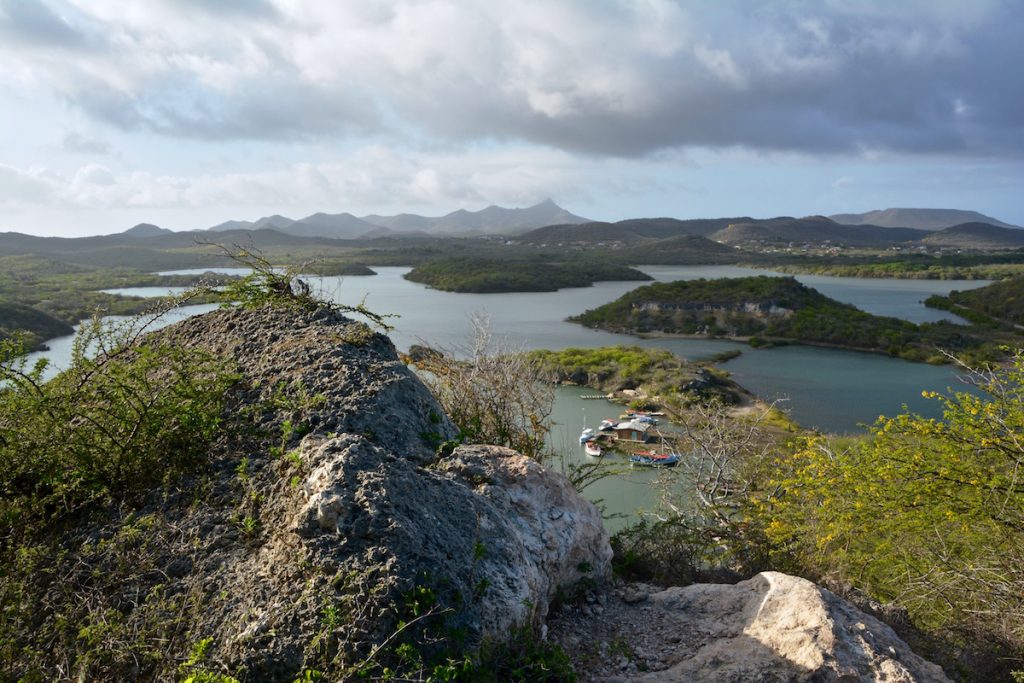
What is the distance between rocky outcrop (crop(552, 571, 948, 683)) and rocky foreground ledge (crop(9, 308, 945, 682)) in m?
0.02

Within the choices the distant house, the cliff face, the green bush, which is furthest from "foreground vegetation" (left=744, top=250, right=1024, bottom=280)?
the green bush

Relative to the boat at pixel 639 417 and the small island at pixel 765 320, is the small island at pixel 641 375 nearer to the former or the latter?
the boat at pixel 639 417

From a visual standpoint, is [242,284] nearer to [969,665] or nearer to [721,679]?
[721,679]

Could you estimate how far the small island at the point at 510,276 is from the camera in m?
97.8

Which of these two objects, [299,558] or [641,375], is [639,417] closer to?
[641,375]

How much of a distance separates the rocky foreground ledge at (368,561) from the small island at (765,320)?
2389 inches

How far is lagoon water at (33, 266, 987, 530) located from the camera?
26.5 m

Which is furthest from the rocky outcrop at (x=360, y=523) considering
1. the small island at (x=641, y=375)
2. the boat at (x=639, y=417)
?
the small island at (x=641, y=375)

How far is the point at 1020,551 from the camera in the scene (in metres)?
8.09

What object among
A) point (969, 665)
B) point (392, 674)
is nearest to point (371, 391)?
point (392, 674)

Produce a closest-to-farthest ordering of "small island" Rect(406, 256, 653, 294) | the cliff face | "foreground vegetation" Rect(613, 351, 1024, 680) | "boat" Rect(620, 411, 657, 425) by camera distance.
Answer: the cliff face, "foreground vegetation" Rect(613, 351, 1024, 680), "boat" Rect(620, 411, 657, 425), "small island" Rect(406, 256, 653, 294)

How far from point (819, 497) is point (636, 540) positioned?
750 centimetres

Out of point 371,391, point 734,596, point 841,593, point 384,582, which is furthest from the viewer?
point 841,593

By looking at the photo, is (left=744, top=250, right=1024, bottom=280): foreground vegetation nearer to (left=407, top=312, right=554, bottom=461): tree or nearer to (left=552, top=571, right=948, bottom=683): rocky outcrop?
(left=407, top=312, right=554, bottom=461): tree
